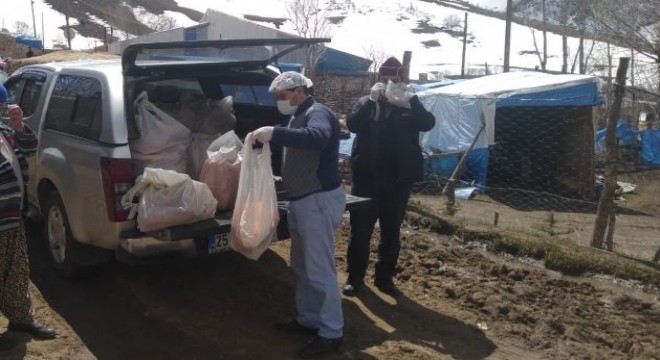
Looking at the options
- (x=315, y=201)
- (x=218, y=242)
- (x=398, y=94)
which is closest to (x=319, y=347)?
(x=315, y=201)

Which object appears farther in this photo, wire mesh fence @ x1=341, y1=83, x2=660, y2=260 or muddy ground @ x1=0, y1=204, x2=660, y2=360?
wire mesh fence @ x1=341, y1=83, x2=660, y2=260

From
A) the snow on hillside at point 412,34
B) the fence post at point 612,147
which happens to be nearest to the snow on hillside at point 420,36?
the snow on hillside at point 412,34

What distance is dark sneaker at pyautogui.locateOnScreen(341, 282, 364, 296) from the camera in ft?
16.4

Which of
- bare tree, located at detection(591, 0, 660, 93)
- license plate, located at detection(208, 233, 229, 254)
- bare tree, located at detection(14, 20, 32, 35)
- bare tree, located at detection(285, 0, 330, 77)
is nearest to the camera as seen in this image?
license plate, located at detection(208, 233, 229, 254)

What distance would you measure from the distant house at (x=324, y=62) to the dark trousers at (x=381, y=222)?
1392 centimetres

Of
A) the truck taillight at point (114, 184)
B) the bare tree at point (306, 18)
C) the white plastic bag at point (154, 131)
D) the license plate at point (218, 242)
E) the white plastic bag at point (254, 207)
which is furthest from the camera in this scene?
the bare tree at point (306, 18)

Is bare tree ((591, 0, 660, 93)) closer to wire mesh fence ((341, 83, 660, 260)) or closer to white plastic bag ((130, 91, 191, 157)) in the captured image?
wire mesh fence ((341, 83, 660, 260))

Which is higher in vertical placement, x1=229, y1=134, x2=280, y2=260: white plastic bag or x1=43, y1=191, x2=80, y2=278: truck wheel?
x1=229, y1=134, x2=280, y2=260: white plastic bag

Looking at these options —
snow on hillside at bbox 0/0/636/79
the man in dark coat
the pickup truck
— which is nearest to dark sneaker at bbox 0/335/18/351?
the pickup truck

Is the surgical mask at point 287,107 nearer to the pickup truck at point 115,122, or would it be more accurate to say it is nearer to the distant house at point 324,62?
the pickup truck at point 115,122

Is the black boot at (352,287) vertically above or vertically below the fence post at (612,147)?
below

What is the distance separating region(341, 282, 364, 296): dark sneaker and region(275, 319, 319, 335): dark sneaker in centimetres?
83

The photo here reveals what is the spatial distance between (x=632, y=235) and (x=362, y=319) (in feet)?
24.6

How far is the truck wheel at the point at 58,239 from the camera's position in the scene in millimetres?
4766
